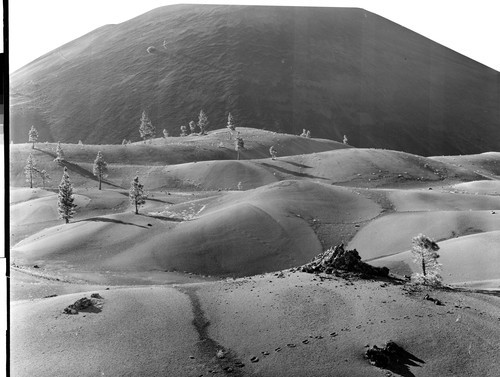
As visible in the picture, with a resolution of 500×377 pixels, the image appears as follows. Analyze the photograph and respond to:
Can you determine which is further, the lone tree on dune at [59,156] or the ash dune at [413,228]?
the lone tree on dune at [59,156]

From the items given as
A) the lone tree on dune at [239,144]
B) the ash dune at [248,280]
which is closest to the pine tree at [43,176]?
the ash dune at [248,280]

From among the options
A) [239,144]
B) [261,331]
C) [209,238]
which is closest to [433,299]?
[261,331]

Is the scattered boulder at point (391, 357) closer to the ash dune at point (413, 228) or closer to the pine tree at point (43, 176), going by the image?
the ash dune at point (413, 228)

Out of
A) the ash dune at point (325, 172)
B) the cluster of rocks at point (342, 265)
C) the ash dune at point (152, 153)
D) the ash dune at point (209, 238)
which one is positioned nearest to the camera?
the cluster of rocks at point (342, 265)

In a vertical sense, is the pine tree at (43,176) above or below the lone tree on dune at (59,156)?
below

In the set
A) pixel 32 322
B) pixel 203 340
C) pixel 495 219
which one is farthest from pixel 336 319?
pixel 495 219

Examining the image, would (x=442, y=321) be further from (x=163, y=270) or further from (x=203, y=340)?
(x=163, y=270)

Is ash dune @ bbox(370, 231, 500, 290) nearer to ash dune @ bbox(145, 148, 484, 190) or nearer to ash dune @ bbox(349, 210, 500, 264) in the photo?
ash dune @ bbox(349, 210, 500, 264)

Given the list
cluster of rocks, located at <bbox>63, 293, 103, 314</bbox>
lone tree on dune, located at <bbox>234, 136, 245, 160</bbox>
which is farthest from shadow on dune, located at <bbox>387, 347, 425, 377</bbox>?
lone tree on dune, located at <bbox>234, 136, 245, 160</bbox>

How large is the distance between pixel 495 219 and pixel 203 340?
4696cm

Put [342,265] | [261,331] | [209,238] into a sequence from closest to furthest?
1. [261,331]
2. [342,265]
3. [209,238]

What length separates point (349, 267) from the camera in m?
29.9

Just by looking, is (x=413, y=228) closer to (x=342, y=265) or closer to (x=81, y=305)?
(x=342, y=265)

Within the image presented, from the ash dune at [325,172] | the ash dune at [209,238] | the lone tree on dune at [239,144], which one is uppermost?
the lone tree on dune at [239,144]
